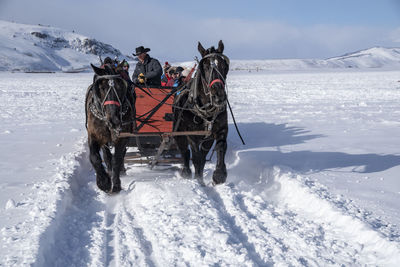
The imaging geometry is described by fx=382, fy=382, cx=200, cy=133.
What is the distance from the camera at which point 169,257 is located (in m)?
3.73

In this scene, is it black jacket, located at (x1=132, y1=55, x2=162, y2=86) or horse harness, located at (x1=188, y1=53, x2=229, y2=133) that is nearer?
horse harness, located at (x1=188, y1=53, x2=229, y2=133)

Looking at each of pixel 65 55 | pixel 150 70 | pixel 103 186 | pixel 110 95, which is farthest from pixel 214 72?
pixel 65 55

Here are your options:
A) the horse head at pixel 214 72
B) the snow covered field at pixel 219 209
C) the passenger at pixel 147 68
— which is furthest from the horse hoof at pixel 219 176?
the passenger at pixel 147 68

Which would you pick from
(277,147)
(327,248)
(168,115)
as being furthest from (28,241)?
(277,147)

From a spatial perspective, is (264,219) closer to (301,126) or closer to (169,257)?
(169,257)

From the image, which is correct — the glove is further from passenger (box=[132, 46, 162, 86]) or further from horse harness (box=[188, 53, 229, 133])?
horse harness (box=[188, 53, 229, 133])

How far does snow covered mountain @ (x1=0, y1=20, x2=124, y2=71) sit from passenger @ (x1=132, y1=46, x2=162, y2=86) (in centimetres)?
9309

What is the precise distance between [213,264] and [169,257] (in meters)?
0.46

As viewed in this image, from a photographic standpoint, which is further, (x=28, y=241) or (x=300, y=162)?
(x=300, y=162)

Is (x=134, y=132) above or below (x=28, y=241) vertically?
above

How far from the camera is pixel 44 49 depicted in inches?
4975

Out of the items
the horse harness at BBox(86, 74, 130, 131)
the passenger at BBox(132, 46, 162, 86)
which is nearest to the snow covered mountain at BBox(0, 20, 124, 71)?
the passenger at BBox(132, 46, 162, 86)

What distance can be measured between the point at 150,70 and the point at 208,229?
539 cm

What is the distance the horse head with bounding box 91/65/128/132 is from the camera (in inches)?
215
